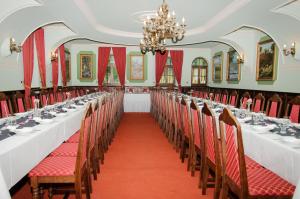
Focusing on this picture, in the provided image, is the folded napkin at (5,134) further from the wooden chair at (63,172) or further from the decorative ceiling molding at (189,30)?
the decorative ceiling molding at (189,30)

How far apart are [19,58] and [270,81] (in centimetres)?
754

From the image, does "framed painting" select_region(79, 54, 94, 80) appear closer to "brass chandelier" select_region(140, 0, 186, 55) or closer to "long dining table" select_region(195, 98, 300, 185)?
"brass chandelier" select_region(140, 0, 186, 55)

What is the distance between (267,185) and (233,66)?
8838mm

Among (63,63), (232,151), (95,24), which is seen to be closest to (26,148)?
(232,151)

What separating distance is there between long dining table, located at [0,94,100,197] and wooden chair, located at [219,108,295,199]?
1.47 m

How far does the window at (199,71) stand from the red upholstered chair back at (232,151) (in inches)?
439

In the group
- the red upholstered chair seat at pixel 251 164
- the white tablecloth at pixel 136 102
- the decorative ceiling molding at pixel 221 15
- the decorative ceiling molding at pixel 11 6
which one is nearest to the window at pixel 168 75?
the white tablecloth at pixel 136 102

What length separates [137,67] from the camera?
1245 cm

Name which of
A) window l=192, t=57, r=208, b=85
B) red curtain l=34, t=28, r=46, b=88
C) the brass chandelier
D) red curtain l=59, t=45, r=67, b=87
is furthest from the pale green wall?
red curtain l=59, t=45, r=67, b=87

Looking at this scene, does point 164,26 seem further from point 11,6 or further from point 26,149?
point 26,149

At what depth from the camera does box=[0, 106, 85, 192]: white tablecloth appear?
5.91ft

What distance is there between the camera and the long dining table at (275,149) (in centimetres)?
187

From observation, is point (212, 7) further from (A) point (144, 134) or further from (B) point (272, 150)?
(B) point (272, 150)

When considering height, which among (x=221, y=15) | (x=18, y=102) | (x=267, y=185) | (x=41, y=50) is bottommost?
(x=267, y=185)
